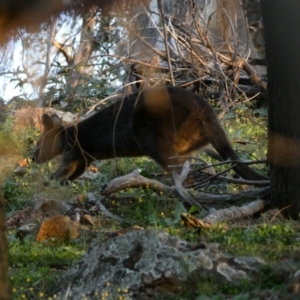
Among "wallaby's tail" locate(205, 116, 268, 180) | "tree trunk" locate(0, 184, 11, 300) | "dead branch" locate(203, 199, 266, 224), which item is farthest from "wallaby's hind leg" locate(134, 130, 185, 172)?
"tree trunk" locate(0, 184, 11, 300)

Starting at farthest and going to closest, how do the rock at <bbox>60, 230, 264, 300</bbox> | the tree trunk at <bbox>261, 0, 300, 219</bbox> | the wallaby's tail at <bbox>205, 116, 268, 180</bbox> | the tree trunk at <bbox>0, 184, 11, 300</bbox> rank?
the wallaby's tail at <bbox>205, 116, 268, 180</bbox>
the tree trunk at <bbox>261, 0, 300, 219</bbox>
the rock at <bbox>60, 230, 264, 300</bbox>
the tree trunk at <bbox>0, 184, 11, 300</bbox>

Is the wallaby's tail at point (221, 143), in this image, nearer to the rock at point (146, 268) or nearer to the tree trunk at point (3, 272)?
the rock at point (146, 268)

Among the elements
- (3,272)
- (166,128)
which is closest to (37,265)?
(3,272)

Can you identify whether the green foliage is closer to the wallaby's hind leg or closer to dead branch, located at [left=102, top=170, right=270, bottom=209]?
dead branch, located at [left=102, top=170, right=270, bottom=209]

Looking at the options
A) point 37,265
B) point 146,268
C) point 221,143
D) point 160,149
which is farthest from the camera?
point 160,149

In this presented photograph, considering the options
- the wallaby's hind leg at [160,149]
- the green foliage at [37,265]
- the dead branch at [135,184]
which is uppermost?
the wallaby's hind leg at [160,149]

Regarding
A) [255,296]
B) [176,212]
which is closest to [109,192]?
[176,212]

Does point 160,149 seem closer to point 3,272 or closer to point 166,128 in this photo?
point 166,128

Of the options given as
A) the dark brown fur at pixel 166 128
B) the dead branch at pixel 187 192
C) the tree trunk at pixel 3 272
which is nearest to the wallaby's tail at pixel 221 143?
the dark brown fur at pixel 166 128

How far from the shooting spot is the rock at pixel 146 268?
3.98 meters

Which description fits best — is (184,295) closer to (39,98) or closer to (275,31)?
(39,98)

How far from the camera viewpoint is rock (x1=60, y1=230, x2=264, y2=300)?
13.1ft

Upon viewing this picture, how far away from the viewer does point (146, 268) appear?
4047 mm

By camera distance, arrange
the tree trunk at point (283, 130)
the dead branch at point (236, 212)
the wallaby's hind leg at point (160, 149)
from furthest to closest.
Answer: the wallaby's hind leg at point (160, 149) → the dead branch at point (236, 212) → the tree trunk at point (283, 130)
